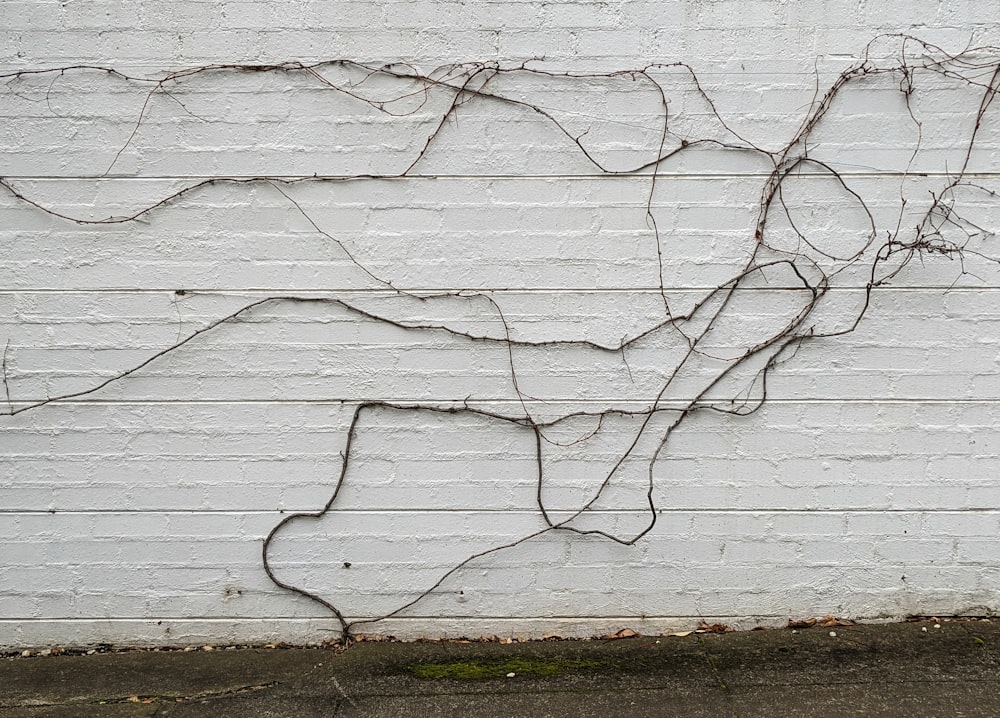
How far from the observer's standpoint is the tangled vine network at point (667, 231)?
2984mm

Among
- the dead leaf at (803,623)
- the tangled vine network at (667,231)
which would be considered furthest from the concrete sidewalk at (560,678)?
the tangled vine network at (667,231)

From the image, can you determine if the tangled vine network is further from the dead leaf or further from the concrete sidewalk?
the dead leaf

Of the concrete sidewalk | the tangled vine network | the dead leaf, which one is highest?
the tangled vine network

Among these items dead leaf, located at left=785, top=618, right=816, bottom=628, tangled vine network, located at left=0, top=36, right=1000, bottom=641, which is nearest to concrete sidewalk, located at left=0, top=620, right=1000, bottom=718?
dead leaf, located at left=785, top=618, right=816, bottom=628

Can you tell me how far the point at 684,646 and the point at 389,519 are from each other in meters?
1.17

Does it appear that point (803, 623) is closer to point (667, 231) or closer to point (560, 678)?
point (560, 678)

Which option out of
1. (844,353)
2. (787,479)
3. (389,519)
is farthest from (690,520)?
(389,519)

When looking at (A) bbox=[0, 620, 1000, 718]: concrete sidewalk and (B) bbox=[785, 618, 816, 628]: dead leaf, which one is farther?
(B) bbox=[785, 618, 816, 628]: dead leaf

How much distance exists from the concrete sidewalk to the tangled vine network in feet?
1.62

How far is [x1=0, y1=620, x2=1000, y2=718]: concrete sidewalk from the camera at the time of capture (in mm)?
2787

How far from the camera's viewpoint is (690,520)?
10.4 ft

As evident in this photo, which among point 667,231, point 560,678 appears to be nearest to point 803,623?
point 560,678

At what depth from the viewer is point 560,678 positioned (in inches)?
116

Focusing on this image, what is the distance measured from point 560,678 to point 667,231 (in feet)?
5.24
